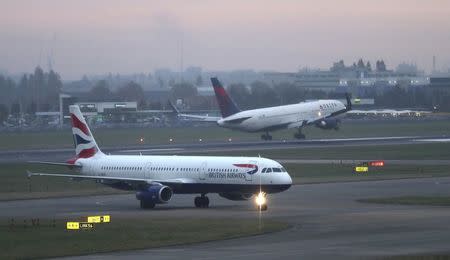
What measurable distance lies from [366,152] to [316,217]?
66.1 metres

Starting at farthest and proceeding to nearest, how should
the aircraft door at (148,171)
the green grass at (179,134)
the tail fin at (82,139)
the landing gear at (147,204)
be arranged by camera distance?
the green grass at (179,134)
the tail fin at (82,139)
the aircraft door at (148,171)
the landing gear at (147,204)

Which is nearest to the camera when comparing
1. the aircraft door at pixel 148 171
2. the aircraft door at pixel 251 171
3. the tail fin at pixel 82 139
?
the aircraft door at pixel 251 171

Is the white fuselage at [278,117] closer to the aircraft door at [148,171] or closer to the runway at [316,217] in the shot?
the runway at [316,217]

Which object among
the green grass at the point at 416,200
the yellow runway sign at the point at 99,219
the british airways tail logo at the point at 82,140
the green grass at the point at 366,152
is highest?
the british airways tail logo at the point at 82,140

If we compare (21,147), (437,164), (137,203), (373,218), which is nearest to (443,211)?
(373,218)

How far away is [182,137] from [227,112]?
17.5 m

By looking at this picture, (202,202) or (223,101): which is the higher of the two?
(223,101)

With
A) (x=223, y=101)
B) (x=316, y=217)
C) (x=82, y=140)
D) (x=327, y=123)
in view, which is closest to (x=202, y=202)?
(x=316, y=217)

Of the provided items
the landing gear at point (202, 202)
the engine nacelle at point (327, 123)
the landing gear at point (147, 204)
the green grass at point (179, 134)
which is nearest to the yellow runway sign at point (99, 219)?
the landing gear at point (147, 204)

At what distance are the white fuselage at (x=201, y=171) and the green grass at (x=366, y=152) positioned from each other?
46085 millimetres

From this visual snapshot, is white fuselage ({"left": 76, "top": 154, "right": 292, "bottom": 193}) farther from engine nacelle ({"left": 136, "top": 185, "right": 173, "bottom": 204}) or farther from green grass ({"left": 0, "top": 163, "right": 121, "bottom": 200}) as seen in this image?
green grass ({"left": 0, "top": 163, "right": 121, "bottom": 200})

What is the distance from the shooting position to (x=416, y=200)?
69.5 meters

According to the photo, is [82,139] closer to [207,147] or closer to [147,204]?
[147,204]

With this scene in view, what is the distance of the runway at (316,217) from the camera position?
1762 inches
